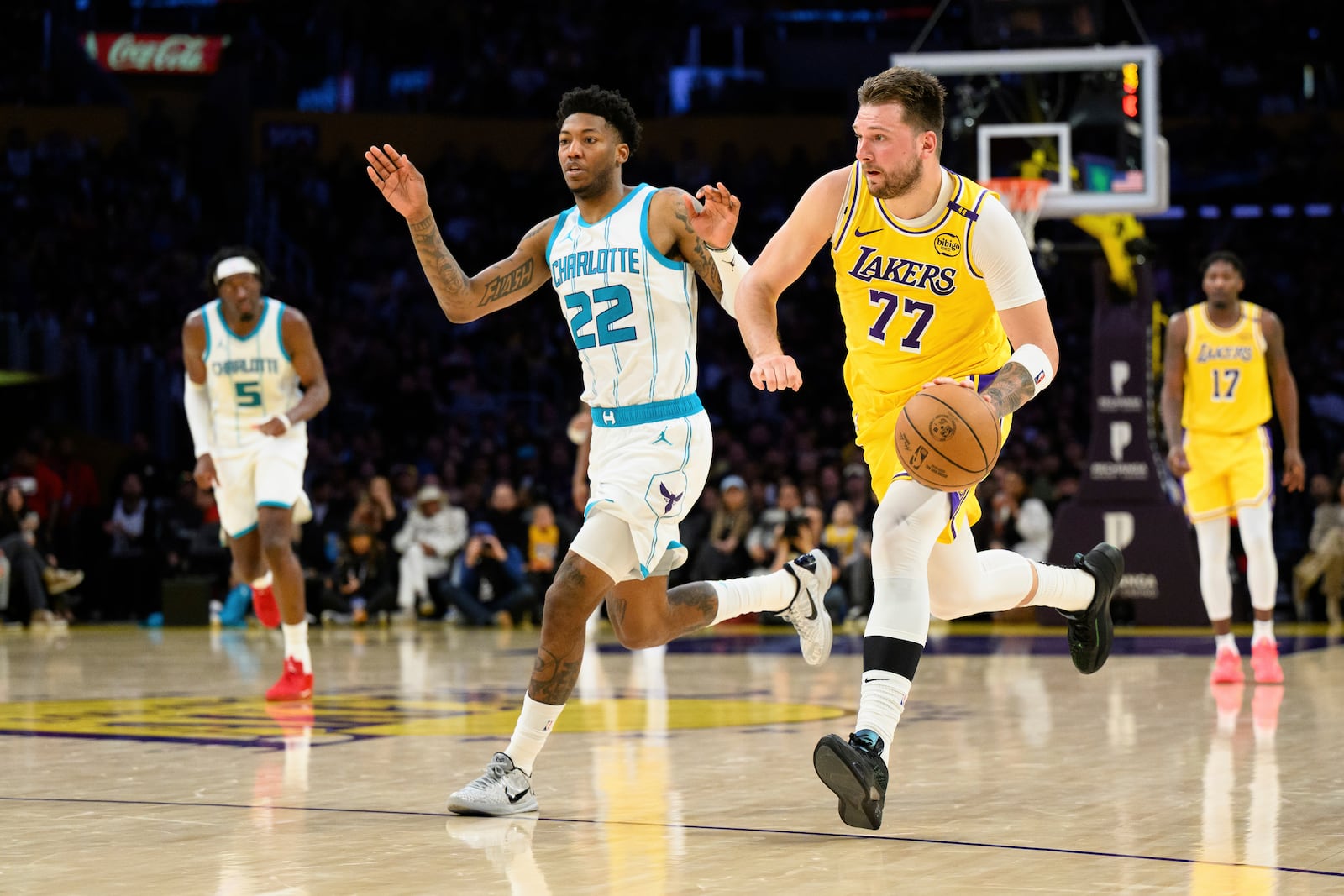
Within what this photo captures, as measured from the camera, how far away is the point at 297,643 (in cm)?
867

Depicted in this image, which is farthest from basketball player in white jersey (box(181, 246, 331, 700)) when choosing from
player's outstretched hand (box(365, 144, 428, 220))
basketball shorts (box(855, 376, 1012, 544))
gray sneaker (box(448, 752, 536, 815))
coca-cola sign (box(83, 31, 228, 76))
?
coca-cola sign (box(83, 31, 228, 76))

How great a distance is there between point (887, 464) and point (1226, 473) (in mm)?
4823

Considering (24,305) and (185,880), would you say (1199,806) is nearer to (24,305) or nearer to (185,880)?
(185,880)

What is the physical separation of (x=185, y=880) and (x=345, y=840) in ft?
2.01

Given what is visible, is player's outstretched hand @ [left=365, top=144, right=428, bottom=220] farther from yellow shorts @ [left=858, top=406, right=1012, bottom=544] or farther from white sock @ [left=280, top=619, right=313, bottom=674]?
white sock @ [left=280, top=619, right=313, bottom=674]

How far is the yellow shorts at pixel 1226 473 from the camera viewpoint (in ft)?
30.8

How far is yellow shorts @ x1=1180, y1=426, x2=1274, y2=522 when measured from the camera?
Result: 9.38 meters

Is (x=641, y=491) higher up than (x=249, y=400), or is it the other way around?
(x=249, y=400)

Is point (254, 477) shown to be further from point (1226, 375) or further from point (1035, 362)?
point (1226, 375)

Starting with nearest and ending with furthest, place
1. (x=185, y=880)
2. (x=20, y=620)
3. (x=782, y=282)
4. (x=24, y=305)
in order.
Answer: (x=185, y=880)
(x=782, y=282)
(x=20, y=620)
(x=24, y=305)

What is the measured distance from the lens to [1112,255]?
14766mm

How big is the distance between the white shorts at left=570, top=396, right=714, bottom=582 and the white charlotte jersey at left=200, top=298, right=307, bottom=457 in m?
3.79

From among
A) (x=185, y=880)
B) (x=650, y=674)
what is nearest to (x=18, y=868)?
(x=185, y=880)

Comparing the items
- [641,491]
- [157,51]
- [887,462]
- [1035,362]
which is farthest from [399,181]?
[157,51]
